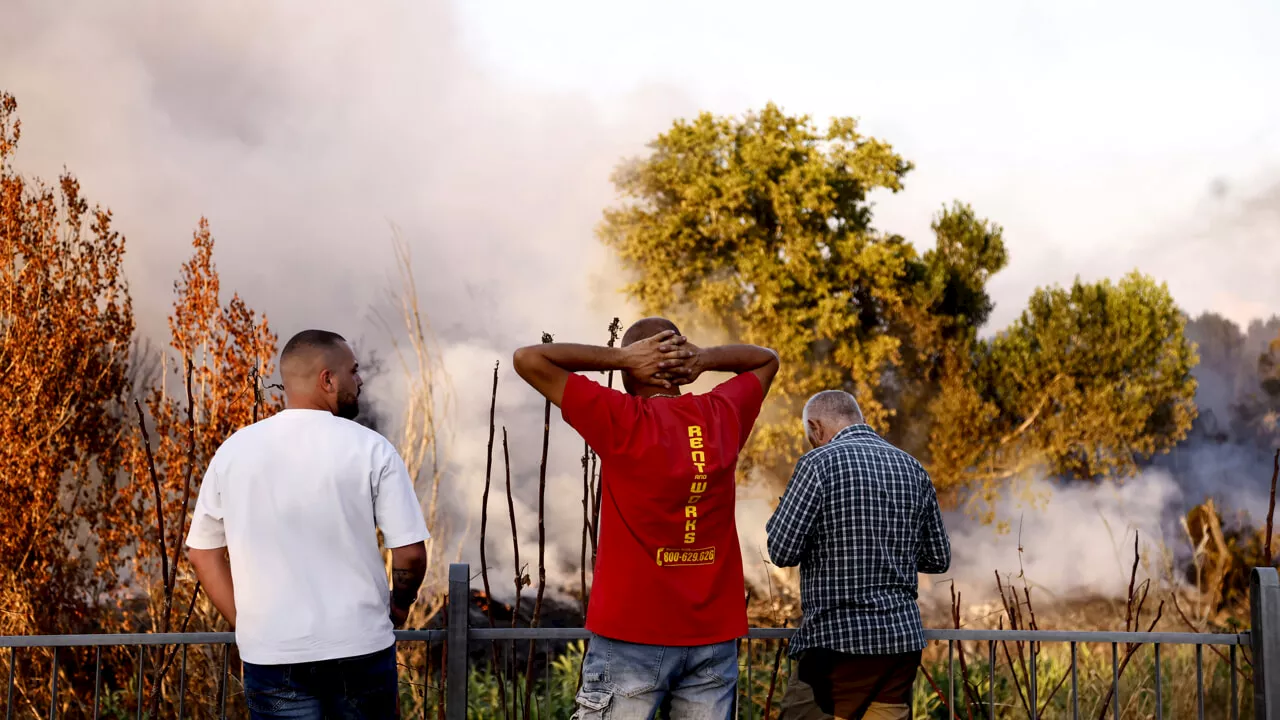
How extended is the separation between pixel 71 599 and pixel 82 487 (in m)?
1.05

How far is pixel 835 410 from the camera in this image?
3.18 meters

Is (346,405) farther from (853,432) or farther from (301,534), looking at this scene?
(853,432)

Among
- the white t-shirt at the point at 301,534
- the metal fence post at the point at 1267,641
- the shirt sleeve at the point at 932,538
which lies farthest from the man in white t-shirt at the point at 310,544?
the metal fence post at the point at 1267,641

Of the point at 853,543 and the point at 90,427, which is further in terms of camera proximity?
the point at 90,427

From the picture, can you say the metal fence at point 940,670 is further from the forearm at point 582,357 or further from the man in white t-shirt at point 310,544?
the forearm at point 582,357

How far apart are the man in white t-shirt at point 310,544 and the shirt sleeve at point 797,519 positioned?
1070 mm

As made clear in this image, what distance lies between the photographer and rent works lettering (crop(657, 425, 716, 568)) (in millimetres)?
2248

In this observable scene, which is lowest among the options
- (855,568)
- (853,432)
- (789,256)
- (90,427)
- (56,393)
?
(855,568)

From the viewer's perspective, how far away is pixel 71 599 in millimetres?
8500

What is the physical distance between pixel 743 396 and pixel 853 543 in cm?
74

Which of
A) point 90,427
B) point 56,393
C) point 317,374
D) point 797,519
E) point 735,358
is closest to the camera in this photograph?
point 317,374

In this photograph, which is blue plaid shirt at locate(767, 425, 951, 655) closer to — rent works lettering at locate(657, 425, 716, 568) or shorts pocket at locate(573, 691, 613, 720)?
rent works lettering at locate(657, 425, 716, 568)

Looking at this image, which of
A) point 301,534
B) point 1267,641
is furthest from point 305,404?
point 1267,641

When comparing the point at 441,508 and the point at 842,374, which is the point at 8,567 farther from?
the point at 842,374
